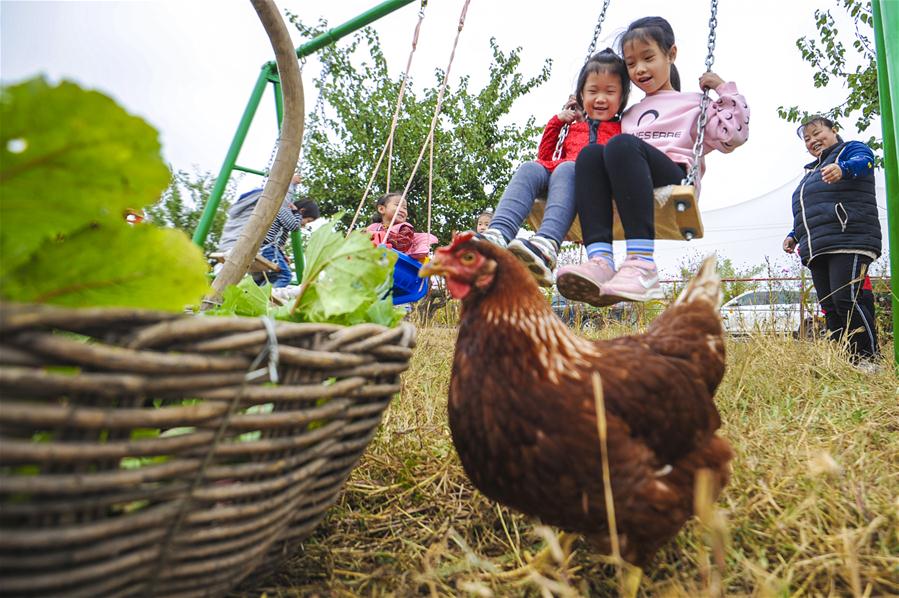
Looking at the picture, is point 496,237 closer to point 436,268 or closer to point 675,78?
point 436,268

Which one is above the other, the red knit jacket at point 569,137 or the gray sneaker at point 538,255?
the red knit jacket at point 569,137

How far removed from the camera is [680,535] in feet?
3.34

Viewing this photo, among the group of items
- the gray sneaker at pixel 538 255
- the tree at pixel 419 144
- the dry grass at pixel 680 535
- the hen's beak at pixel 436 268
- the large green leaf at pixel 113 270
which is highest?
the tree at pixel 419 144

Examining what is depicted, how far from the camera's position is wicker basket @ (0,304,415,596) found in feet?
1.27

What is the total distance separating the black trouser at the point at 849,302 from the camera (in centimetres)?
302

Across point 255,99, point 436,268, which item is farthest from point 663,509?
point 255,99

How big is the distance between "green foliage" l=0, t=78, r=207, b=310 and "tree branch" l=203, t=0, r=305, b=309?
70 centimetres

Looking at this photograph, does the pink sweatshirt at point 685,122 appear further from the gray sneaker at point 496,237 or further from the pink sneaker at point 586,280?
the gray sneaker at point 496,237

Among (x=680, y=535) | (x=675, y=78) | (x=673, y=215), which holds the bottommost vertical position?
(x=680, y=535)

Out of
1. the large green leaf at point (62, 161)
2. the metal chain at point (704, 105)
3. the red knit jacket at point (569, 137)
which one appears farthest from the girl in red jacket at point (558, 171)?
the large green leaf at point (62, 161)

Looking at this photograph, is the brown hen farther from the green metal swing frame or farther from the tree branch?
the green metal swing frame

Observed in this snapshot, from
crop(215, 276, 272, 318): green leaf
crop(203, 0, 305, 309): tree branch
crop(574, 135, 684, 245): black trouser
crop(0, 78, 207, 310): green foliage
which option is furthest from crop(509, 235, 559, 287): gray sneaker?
crop(0, 78, 207, 310): green foliage

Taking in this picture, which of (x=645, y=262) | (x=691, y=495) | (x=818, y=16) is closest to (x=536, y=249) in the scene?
(x=645, y=262)

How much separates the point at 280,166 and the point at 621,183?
113 centimetres
